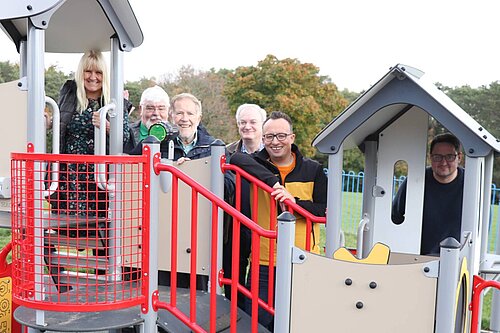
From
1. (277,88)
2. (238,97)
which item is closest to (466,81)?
(277,88)

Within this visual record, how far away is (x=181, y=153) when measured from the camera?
13.3 ft

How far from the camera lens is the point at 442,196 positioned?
3.57 m

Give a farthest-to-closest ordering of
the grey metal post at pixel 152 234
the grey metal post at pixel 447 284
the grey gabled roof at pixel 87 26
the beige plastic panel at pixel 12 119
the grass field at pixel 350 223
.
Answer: the grass field at pixel 350 223 < the grey gabled roof at pixel 87 26 < the beige plastic panel at pixel 12 119 < the grey metal post at pixel 152 234 < the grey metal post at pixel 447 284

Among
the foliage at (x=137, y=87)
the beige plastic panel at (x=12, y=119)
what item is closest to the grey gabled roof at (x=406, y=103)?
the beige plastic panel at (x=12, y=119)

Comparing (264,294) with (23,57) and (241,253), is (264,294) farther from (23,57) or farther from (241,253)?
(23,57)

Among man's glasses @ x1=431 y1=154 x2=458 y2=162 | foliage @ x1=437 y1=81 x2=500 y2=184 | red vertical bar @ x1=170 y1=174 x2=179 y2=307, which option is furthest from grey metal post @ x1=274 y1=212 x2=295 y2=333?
foliage @ x1=437 y1=81 x2=500 y2=184

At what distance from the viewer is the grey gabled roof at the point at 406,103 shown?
2936 millimetres

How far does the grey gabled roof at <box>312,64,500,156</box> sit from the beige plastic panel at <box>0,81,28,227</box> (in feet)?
5.42

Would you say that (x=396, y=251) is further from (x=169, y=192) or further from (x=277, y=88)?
(x=277, y=88)

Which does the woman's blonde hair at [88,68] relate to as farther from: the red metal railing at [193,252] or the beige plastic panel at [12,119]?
the red metal railing at [193,252]

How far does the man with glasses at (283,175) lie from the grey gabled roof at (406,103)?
67cm

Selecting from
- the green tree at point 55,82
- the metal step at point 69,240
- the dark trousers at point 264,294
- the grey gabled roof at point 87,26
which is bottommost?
the dark trousers at point 264,294

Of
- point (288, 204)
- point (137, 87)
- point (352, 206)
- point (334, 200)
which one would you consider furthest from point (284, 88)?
point (334, 200)

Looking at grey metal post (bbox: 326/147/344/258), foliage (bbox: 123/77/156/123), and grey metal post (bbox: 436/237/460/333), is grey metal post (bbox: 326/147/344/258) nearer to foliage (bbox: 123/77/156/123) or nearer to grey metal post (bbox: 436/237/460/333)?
grey metal post (bbox: 436/237/460/333)
